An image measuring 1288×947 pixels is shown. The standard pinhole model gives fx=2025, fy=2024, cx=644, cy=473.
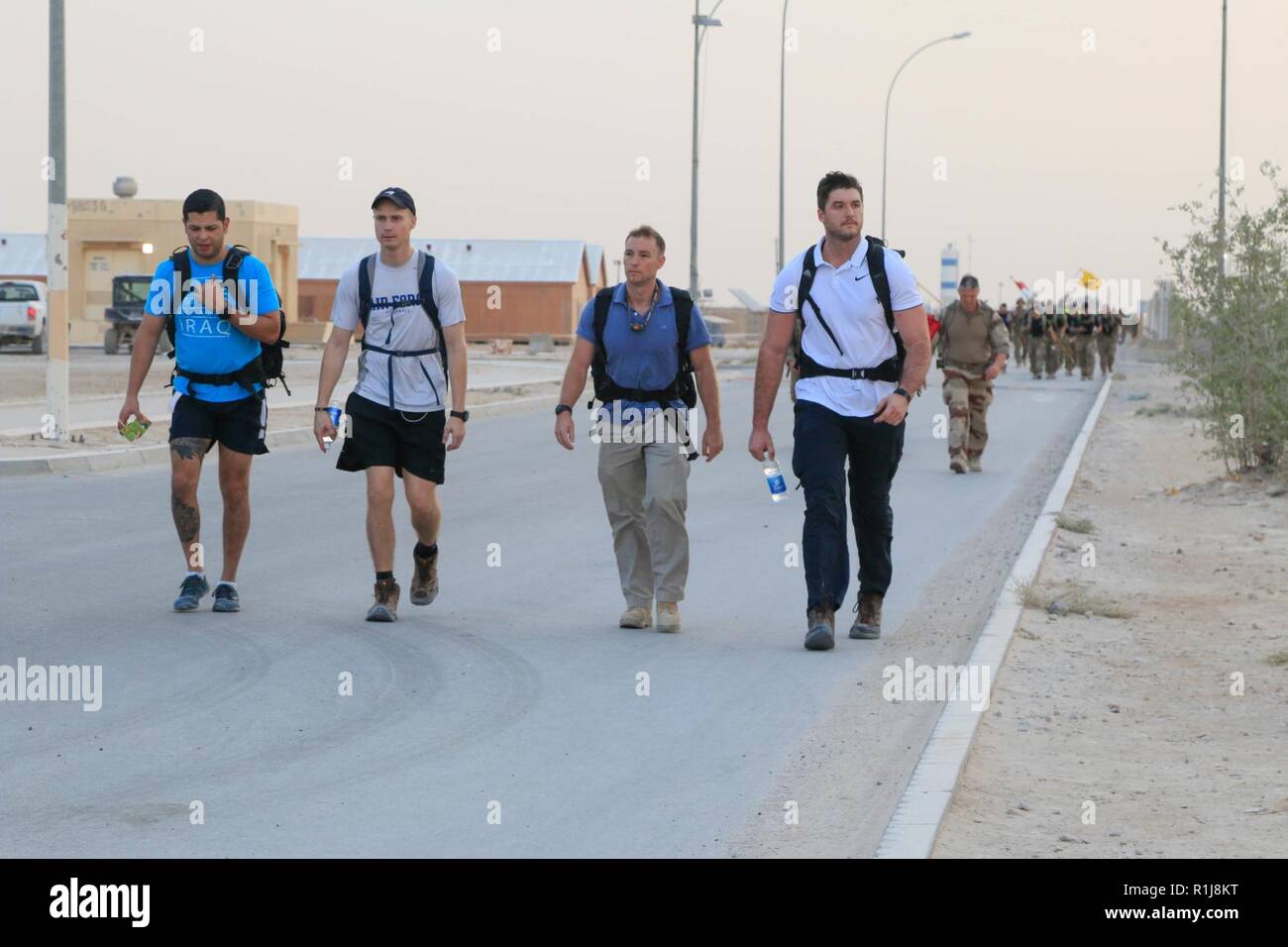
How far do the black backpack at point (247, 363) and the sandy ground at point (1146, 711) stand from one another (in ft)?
12.1

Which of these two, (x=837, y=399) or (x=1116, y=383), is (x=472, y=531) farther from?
(x=1116, y=383)

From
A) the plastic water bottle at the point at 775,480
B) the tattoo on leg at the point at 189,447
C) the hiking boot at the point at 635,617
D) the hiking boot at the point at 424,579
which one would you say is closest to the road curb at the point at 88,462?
the tattoo on leg at the point at 189,447

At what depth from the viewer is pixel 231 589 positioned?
31.7ft

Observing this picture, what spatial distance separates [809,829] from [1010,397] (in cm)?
3151

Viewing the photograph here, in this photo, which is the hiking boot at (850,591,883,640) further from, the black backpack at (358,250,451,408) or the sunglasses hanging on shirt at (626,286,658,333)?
the black backpack at (358,250,451,408)

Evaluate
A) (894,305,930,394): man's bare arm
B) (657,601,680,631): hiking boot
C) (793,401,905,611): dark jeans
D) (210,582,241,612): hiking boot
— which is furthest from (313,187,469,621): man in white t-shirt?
(894,305,930,394): man's bare arm

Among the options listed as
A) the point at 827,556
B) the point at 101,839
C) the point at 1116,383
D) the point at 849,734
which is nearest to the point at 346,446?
the point at 827,556

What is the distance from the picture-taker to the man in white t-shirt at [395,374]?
30.1 feet

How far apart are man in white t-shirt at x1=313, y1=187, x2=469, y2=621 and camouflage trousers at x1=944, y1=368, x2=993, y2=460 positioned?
9934 millimetres

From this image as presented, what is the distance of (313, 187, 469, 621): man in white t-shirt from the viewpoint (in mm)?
9172

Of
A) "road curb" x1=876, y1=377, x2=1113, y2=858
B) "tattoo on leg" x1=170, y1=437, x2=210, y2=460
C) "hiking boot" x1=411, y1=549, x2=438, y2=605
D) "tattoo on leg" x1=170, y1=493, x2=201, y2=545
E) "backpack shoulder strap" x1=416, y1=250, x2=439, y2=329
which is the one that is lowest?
"road curb" x1=876, y1=377, x2=1113, y2=858
